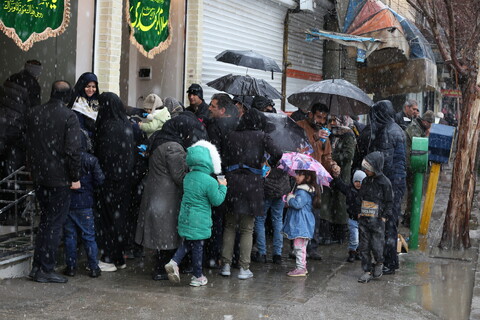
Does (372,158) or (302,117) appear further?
(302,117)

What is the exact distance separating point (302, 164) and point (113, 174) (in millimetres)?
2124

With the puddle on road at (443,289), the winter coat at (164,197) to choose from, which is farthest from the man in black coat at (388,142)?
the winter coat at (164,197)

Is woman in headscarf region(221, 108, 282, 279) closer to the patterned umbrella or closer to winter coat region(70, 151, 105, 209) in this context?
the patterned umbrella

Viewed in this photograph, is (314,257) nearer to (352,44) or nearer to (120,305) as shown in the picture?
(120,305)

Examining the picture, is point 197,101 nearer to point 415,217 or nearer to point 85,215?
point 85,215

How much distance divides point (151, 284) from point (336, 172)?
3.10 m

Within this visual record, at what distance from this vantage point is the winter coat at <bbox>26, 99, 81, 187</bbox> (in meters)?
7.06

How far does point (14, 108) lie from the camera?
859 centimetres

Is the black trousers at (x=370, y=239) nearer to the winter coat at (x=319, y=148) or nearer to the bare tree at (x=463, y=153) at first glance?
the winter coat at (x=319, y=148)

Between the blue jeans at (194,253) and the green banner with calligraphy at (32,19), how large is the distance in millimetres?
3524

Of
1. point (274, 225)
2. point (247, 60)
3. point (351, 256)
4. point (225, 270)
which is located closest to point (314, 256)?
point (351, 256)

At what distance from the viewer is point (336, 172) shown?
30.6ft

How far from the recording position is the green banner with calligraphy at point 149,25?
409 inches

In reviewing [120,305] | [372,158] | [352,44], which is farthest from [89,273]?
[352,44]
